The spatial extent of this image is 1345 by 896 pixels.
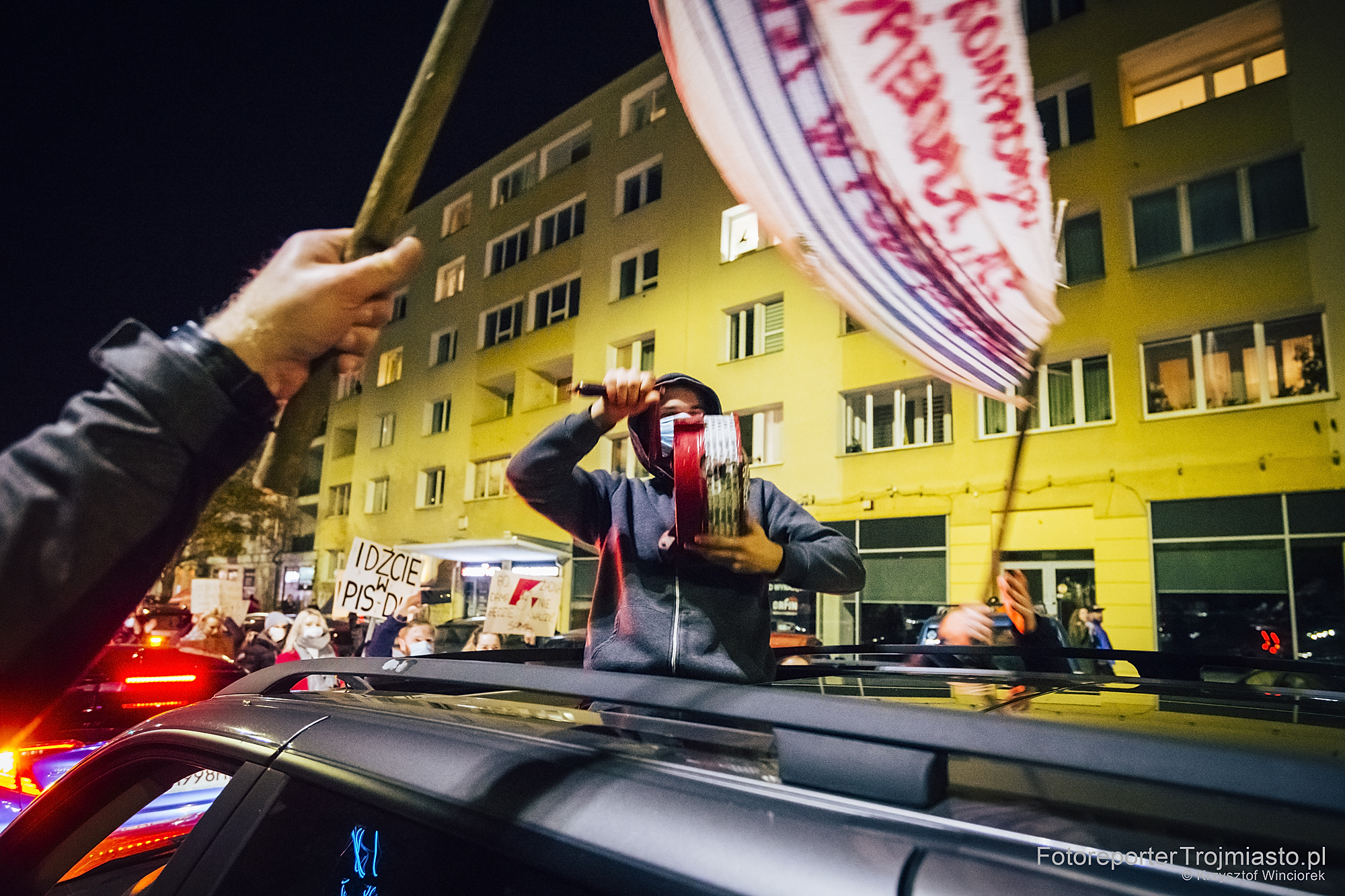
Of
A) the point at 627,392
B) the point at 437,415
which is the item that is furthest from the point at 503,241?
the point at 627,392

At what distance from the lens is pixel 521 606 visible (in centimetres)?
889

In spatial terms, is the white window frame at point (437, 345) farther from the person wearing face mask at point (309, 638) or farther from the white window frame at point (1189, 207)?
the white window frame at point (1189, 207)

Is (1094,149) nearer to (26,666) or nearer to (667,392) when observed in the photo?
(667,392)

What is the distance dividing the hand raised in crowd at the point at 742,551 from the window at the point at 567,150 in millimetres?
22834

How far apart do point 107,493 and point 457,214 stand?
29.1 metres

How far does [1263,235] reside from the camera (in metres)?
11.9

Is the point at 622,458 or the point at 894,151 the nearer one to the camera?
the point at 894,151

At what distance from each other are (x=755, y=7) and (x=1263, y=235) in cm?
1370

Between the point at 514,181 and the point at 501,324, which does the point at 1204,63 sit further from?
the point at 501,324

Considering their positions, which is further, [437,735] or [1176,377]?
[1176,377]

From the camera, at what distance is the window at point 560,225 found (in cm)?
2325

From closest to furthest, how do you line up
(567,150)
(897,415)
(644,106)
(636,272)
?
1. (897,415)
2. (636,272)
3. (644,106)
4. (567,150)

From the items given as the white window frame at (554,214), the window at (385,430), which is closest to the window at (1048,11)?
the white window frame at (554,214)

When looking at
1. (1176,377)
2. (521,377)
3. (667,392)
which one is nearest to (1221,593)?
(1176,377)
